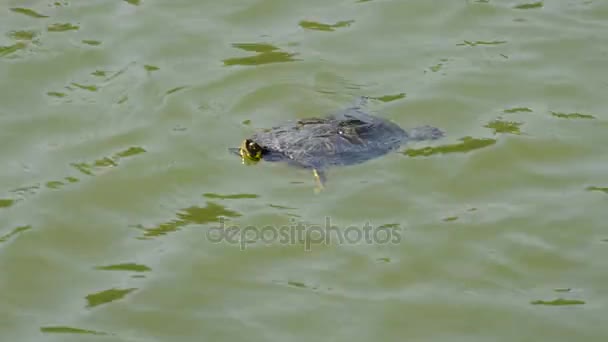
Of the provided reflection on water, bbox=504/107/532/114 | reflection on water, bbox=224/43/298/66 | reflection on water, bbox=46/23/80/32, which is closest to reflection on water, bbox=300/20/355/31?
reflection on water, bbox=224/43/298/66

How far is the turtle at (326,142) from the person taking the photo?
21.2 ft

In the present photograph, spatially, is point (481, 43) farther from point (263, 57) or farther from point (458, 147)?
point (263, 57)

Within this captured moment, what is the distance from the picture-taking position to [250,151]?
21.0 ft

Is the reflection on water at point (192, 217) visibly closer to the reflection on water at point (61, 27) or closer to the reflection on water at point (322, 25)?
the reflection on water at point (322, 25)

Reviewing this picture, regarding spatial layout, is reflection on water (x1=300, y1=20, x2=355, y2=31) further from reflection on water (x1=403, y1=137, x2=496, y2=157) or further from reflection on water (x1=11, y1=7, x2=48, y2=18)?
reflection on water (x1=11, y1=7, x2=48, y2=18)

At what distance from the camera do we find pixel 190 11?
8.84 m

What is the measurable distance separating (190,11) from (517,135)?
355 centimetres

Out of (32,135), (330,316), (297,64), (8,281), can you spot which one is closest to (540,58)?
(297,64)

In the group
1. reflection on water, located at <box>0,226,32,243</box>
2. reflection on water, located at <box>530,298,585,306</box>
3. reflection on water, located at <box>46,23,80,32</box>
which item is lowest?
reflection on water, located at <box>530,298,585,306</box>

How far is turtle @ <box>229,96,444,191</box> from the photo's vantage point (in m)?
6.46

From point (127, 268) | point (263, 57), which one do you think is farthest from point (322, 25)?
point (127, 268)

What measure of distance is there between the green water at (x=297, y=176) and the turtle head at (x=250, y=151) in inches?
5.2

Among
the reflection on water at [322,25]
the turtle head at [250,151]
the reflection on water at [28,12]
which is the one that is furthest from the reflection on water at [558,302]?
the reflection on water at [28,12]

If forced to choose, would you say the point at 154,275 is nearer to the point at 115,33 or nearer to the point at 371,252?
the point at 371,252
